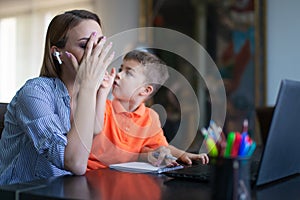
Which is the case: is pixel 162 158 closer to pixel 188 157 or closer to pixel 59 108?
pixel 188 157

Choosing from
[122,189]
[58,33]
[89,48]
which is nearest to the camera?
[122,189]

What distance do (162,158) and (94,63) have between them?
34cm

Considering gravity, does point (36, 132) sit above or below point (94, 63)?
below

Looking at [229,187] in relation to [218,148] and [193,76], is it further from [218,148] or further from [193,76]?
[193,76]

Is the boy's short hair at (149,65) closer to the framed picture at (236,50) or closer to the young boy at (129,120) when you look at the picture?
the young boy at (129,120)

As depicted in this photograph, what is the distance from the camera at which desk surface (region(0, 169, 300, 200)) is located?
0.85 m

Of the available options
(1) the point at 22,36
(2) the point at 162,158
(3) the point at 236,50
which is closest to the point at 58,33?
A: (2) the point at 162,158

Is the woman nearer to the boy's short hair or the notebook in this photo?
the notebook

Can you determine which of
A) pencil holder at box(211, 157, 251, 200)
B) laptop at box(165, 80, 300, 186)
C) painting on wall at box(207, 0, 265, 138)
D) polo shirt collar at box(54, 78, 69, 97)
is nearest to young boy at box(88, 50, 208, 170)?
polo shirt collar at box(54, 78, 69, 97)

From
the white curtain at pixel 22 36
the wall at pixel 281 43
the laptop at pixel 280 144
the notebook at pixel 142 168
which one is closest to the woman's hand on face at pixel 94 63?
the notebook at pixel 142 168

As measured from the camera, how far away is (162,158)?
1323 millimetres

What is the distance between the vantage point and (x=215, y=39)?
3211 millimetres

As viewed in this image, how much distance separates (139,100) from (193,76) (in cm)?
165

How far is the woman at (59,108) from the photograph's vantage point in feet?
3.82
